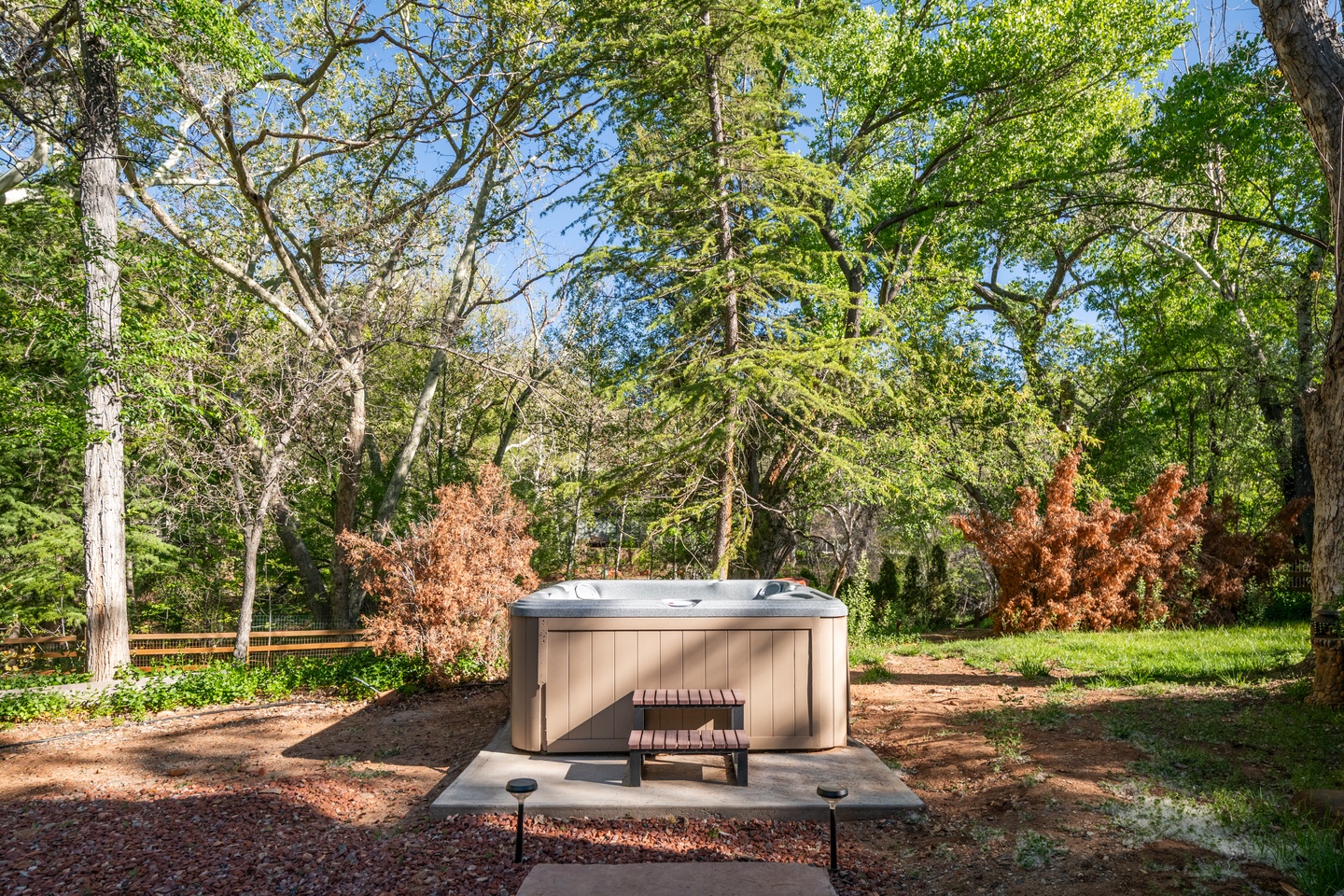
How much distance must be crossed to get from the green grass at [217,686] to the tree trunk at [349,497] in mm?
3369

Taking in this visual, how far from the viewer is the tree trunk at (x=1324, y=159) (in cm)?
521

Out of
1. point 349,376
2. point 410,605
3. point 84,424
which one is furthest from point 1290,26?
point 84,424

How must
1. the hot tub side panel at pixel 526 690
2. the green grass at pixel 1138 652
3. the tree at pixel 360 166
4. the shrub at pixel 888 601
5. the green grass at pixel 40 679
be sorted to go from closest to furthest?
the hot tub side panel at pixel 526 690 < the green grass at pixel 1138 652 < the green grass at pixel 40 679 < the tree at pixel 360 166 < the shrub at pixel 888 601

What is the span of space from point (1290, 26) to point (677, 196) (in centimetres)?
555

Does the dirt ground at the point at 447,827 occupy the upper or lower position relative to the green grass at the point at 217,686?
upper

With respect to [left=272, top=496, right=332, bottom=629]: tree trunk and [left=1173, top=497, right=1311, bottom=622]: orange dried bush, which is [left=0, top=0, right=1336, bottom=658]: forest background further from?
[left=1173, top=497, right=1311, bottom=622]: orange dried bush

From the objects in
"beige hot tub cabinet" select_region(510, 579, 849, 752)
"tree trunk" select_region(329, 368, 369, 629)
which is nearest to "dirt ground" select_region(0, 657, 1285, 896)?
"beige hot tub cabinet" select_region(510, 579, 849, 752)

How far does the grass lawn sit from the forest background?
297cm

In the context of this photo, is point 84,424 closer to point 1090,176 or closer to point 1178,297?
point 1090,176

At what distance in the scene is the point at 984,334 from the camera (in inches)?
540

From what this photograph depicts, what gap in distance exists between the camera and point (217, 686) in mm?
7281

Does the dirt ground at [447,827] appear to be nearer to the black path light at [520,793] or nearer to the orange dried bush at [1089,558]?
the black path light at [520,793]

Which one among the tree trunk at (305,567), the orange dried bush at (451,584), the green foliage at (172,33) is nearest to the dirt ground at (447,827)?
the orange dried bush at (451,584)

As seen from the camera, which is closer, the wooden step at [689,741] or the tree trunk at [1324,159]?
the wooden step at [689,741]
